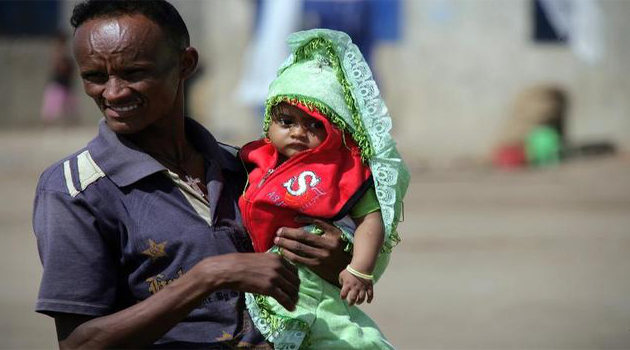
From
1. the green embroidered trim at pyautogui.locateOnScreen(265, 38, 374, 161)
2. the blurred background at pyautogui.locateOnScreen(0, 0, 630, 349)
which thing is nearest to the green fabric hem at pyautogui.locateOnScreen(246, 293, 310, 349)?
the green embroidered trim at pyautogui.locateOnScreen(265, 38, 374, 161)

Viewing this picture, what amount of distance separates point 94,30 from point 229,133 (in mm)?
13624

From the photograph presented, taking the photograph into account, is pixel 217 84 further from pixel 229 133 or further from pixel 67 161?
pixel 67 161

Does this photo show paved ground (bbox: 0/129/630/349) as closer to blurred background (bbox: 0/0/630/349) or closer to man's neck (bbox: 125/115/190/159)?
blurred background (bbox: 0/0/630/349)

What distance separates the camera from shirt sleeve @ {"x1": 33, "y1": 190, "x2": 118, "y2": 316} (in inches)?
97.2

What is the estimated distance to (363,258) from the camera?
2.72m

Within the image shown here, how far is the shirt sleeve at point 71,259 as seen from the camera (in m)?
→ 2.47

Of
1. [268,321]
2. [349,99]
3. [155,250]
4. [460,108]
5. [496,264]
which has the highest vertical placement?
[349,99]

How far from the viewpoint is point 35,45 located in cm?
2034

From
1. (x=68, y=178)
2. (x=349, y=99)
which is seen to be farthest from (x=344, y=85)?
(x=68, y=178)

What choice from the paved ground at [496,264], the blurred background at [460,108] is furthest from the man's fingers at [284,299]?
the blurred background at [460,108]

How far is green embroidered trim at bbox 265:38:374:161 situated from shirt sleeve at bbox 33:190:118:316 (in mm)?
627

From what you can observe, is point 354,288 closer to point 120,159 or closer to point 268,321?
point 268,321

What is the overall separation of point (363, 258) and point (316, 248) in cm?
12

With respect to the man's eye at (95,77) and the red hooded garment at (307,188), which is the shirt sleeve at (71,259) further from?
the red hooded garment at (307,188)
